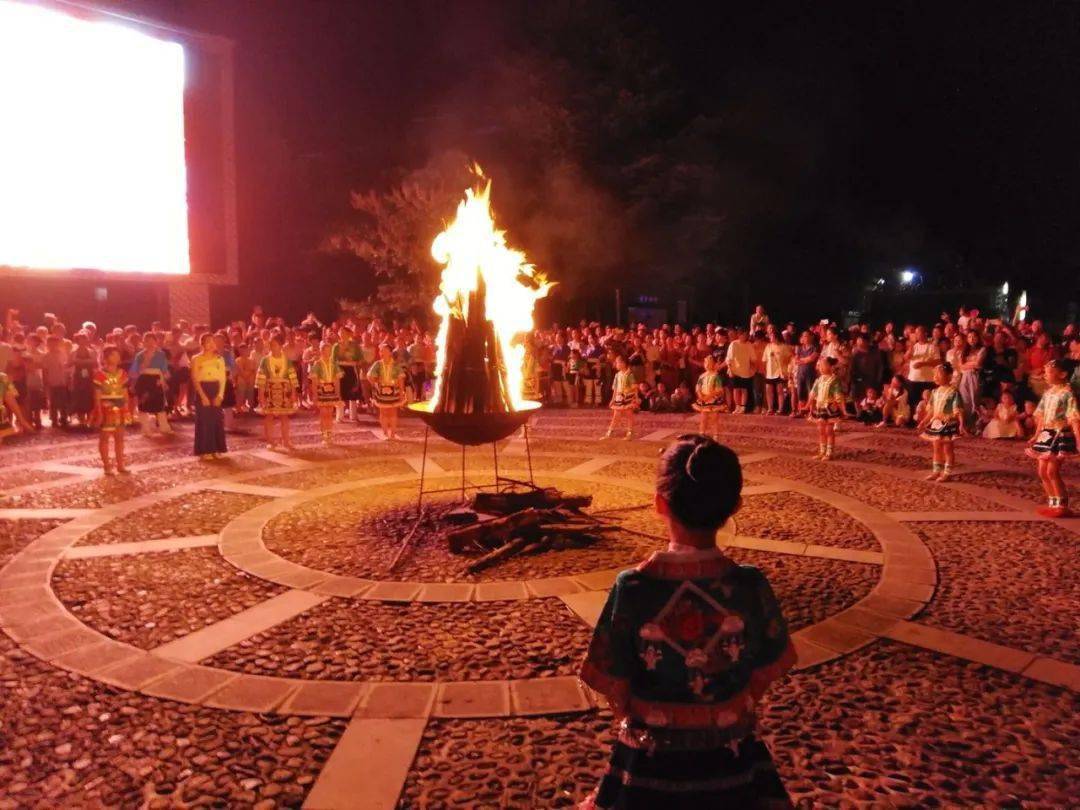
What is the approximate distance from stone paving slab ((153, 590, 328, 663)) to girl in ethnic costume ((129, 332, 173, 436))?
9.91m

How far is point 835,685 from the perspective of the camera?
4258 millimetres

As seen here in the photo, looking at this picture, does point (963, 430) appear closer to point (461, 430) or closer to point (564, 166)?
point (461, 430)

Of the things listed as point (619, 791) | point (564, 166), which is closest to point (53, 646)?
point (619, 791)

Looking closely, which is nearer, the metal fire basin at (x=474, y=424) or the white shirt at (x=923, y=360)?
the metal fire basin at (x=474, y=424)

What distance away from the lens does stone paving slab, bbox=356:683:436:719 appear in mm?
3977

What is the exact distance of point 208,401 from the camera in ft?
37.4

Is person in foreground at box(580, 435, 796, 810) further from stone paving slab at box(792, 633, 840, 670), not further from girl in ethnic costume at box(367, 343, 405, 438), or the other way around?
girl in ethnic costume at box(367, 343, 405, 438)

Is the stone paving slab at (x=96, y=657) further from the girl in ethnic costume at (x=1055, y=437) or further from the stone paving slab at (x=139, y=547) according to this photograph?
the girl in ethnic costume at (x=1055, y=437)

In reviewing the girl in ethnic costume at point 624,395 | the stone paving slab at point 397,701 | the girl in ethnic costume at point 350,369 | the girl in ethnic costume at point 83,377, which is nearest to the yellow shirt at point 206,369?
the girl in ethnic costume at point 350,369

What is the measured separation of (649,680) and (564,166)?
23673 mm

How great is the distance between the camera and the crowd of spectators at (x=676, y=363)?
563 inches

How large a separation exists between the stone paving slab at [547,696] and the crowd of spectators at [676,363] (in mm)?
11134

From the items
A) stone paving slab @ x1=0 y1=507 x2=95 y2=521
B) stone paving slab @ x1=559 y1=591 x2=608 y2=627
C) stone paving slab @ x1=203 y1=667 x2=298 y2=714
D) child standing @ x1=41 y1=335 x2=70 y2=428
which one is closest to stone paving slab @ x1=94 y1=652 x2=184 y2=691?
stone paving slab @ x1=203 y1=667 x2=298 y2=714

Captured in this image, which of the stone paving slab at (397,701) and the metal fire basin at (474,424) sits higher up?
the metal fire basin at (474,424)
